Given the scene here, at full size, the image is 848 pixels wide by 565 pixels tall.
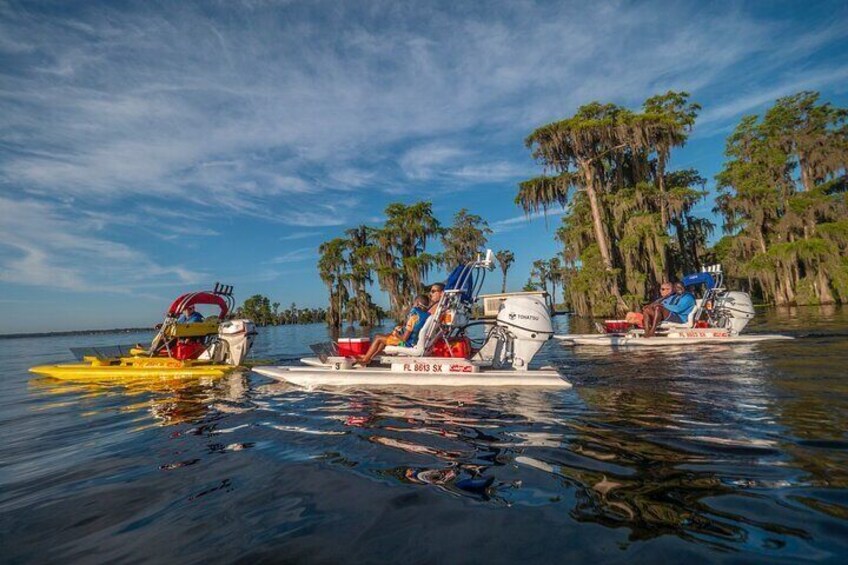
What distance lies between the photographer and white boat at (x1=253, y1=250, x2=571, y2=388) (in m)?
7.92

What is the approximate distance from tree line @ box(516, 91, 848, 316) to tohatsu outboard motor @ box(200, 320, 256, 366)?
81.8ft

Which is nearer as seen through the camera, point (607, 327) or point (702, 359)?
point (702, 359)

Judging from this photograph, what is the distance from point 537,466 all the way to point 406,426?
6.78ft

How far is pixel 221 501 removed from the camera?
3.48 metres

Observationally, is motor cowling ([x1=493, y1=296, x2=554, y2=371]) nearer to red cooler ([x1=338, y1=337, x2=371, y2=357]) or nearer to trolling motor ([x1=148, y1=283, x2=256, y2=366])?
red cooler ([x1=338, y1=337, x2=371, y2=357])

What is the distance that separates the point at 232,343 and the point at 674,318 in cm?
1456

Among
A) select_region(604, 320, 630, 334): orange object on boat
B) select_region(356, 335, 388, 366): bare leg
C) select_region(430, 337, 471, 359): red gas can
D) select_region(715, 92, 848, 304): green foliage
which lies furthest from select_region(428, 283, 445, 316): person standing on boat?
select_region(715, 92, 848, 304): green foliage

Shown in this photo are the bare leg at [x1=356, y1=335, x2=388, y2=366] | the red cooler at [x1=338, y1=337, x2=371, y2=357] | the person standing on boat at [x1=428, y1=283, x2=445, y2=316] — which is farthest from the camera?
the red cooler at [x1=338, y1=337, x2=371, y2=357]

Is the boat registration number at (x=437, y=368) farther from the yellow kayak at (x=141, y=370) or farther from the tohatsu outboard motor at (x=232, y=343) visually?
the tohatsu outboard motor at (x=232, y=343)

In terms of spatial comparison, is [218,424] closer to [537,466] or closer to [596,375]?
[537,466]

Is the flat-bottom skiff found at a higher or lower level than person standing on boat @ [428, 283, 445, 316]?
lower

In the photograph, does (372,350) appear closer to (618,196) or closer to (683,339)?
(683,339)

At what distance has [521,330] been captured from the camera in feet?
26.4

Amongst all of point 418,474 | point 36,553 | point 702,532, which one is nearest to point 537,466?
point 418,474
